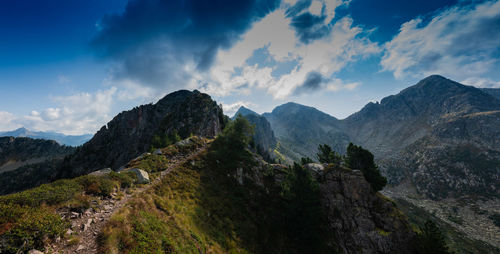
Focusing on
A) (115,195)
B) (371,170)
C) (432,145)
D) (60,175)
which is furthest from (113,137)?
(432,145)

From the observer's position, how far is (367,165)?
4531 centimetres

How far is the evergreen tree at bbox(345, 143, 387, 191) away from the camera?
1674 inches

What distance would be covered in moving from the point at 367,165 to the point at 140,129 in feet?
408

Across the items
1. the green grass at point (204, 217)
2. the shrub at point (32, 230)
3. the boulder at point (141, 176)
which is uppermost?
the boulder at point (141, 176)

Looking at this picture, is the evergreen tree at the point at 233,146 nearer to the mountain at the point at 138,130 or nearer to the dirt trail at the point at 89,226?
the dirt trail at the point at 89,226

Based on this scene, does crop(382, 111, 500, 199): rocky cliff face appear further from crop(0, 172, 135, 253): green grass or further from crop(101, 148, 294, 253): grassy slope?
crop(0, 172, 135, 253): green grass

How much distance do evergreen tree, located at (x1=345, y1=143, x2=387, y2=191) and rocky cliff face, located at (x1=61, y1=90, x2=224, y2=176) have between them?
59148 millimetres

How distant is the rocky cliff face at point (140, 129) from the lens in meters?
84.9

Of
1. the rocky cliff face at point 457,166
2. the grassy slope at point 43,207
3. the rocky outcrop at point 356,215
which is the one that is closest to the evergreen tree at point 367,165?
the rocky outcrop at point 356,215

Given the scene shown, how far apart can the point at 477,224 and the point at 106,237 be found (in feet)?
522

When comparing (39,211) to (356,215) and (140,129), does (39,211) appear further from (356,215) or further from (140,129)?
(140,129)

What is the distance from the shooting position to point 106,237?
41.3 ft

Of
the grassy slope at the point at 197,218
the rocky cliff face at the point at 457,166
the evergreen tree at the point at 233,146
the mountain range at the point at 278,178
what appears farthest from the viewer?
the rocky cliff face at the point at 457,166

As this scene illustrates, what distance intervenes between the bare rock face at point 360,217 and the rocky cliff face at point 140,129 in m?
58.6
